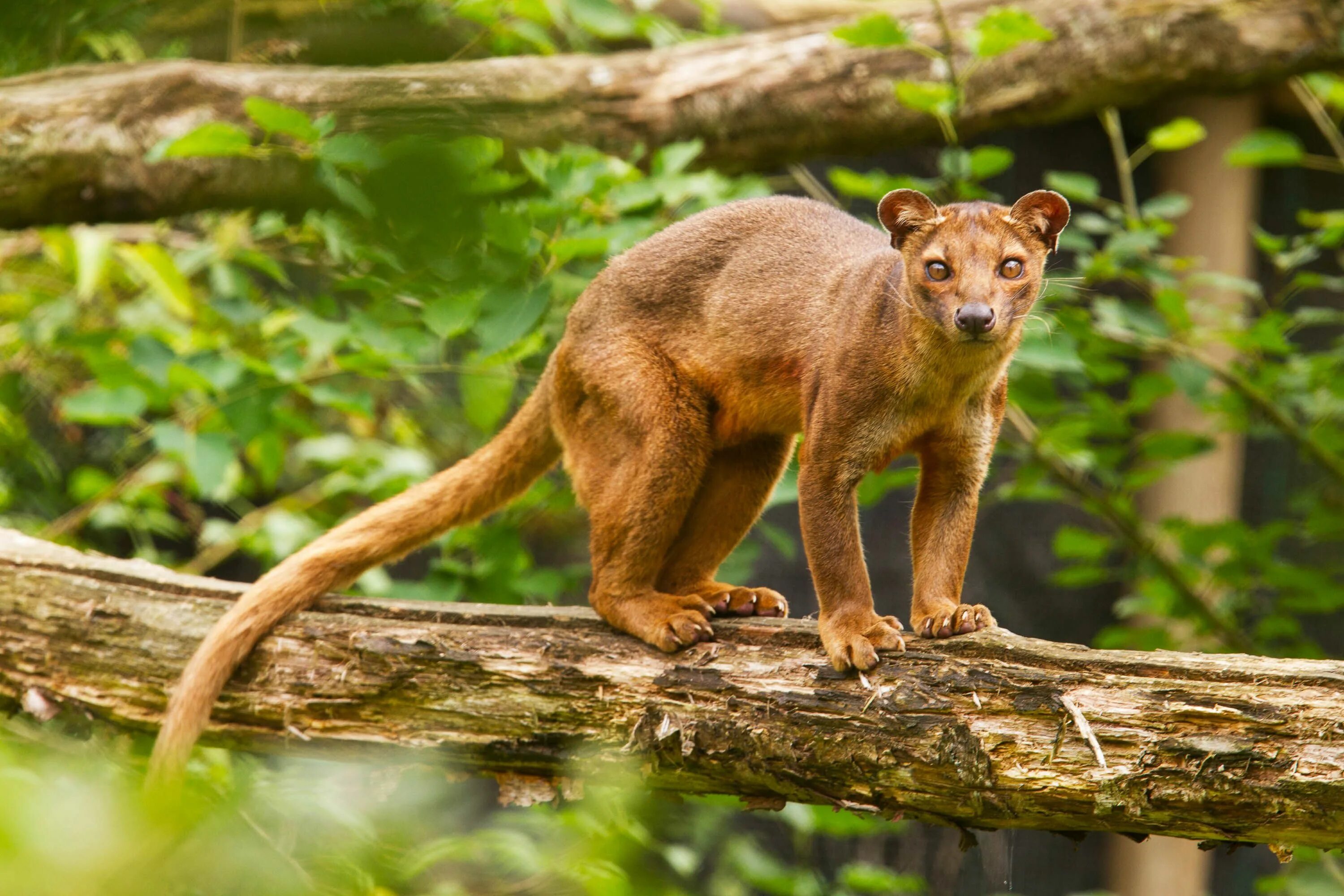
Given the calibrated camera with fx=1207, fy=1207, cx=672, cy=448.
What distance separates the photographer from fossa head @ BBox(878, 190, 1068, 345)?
286 centimetres

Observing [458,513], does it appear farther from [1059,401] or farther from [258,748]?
[1059,401]

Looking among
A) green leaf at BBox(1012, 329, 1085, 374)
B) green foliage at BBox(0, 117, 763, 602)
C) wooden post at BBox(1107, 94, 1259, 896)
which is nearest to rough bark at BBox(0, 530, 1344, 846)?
green foliage at BBox(0, 117, 763, 602)

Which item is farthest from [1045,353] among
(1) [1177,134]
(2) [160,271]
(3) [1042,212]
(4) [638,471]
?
(2) [160,271]

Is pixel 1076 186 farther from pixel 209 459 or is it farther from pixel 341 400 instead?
pixel 209 459

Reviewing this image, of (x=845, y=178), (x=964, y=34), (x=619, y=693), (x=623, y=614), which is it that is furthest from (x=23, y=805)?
A: (x=964, y=34)

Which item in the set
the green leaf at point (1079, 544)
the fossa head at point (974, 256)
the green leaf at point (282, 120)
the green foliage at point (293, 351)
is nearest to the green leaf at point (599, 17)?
the green foliage at point (293, 351)

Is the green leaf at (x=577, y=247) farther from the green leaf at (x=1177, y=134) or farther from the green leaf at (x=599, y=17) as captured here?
the green leaf at (x=1177, y=134)

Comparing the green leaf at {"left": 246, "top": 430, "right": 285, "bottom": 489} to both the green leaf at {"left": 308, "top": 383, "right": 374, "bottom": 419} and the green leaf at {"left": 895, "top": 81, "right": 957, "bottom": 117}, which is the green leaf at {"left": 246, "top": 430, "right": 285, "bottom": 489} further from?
the green leaf at {"left": 895, "top": 81, "right": 957, "bottom": 117}

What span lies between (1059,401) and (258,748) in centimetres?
279

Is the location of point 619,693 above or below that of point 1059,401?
below

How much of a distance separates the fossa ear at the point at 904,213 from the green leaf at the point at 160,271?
2.95 m

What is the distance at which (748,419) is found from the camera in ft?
11.2

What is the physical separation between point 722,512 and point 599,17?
72.6 inches

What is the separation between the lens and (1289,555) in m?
5.85
